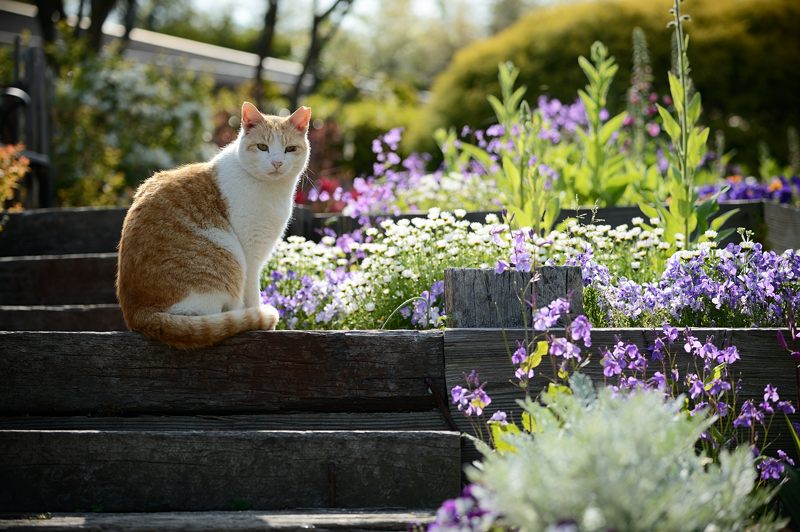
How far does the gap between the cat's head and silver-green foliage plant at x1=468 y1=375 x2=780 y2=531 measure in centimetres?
186

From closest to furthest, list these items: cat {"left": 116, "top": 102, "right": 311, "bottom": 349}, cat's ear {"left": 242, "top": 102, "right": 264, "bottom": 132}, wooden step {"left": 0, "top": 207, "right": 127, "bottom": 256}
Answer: cat {"left": 116, "top": 102, "right": 311, "bottom": 349} < cat's ear {"left": 242, "top": 102, "right": 264, "bottom": 132} < wooden step {"left": 0, "top": 207, "right": 127, "bottom": 256}

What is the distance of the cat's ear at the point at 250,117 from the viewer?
3.61 m

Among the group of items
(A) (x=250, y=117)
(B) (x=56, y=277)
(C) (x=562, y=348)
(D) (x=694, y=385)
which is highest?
(A) (x=250, y=117)

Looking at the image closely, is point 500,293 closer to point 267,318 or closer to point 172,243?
point 267,318

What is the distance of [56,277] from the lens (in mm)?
4902

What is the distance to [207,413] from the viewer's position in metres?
3.12

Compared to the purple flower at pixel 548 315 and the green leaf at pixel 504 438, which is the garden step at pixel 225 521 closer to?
→ the green leaf at pixel 504 438

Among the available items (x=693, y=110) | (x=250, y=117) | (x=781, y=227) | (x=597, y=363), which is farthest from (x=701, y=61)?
(x=597, y=363)

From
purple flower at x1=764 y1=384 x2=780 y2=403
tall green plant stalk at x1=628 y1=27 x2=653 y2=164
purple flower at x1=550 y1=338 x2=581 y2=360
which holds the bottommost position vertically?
purple flower at x1=764 y1=384 x2=780 y2=403

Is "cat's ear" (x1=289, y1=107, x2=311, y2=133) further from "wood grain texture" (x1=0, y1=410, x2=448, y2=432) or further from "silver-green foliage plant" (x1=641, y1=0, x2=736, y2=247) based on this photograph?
"silver-green foliage plant" (x1=641, y1=0, x2=736, y2=247)

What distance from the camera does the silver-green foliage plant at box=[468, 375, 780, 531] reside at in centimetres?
175

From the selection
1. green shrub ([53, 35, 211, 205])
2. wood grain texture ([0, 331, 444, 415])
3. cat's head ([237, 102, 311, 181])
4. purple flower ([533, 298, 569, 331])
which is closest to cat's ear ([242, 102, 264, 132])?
cat's head ([237, 102, 311, 181])

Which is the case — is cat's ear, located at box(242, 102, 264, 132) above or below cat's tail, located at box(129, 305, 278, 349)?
above

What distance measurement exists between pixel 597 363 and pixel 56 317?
2883 mm
